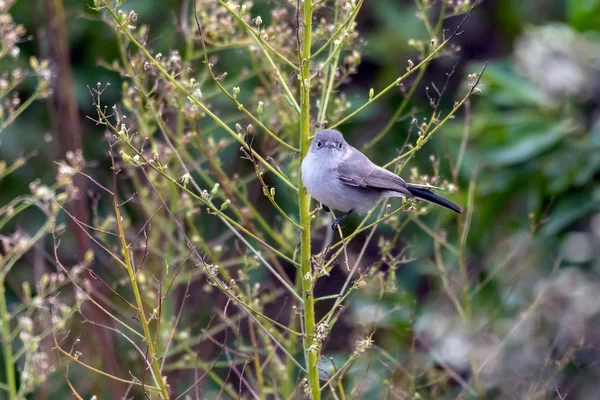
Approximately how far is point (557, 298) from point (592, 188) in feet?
2.13

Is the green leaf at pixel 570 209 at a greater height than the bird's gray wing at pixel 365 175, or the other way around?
the bird's gray wing at pixel 365 175

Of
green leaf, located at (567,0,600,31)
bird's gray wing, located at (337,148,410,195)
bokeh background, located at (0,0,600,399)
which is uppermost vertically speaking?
bird's gray wing, located at (337,148,410,195)

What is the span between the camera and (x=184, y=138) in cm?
314

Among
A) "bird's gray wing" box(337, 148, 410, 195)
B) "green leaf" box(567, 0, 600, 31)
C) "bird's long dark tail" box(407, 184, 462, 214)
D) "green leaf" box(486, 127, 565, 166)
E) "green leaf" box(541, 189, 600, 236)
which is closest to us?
"bird's long dark tail" box(407, 184, 462, 214)

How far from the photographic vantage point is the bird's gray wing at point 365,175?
126 inches

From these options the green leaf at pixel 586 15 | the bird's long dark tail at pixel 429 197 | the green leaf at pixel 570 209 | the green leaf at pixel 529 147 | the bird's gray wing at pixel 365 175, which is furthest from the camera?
the green leaf at pixel 586 15

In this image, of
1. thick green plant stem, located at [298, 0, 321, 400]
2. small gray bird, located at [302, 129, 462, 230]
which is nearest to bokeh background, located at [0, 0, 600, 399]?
small gray bird, located at [302, 129, 462, 230]

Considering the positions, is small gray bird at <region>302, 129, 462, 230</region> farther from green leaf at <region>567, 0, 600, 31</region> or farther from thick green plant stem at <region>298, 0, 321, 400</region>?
green leaf at <region>567, 0, 600, 31</region>

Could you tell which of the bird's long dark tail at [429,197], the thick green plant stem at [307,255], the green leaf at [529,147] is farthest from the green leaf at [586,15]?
the thick green plant stem at [307,255]

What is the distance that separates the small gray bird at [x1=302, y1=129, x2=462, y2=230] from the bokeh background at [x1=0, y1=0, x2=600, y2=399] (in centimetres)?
53

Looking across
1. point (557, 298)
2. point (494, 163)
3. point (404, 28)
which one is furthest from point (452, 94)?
point (557, 298)

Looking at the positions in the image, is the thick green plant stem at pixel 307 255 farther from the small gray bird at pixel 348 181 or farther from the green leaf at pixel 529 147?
the green leaf at pixel 529 147

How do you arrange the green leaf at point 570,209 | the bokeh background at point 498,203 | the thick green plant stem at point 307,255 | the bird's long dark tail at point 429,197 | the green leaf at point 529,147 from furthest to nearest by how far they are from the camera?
the green leaf at point 529,147 < the green leaf at point 570,209 < the bokeh background at point 498,203 < the bird's long dark tail at point 429,197 < the thick green plant stem at point 307,255

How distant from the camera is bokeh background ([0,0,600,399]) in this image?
13.7ft
